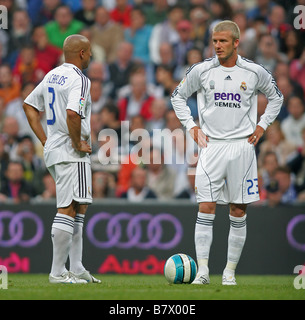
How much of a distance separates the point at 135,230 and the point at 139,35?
535 cm

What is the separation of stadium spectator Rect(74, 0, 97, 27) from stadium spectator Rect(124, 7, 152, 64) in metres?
0.95

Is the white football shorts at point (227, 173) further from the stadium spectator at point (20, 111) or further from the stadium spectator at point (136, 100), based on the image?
the stadium spectator at point (20, 111)

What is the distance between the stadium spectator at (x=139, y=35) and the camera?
16078 millimetres

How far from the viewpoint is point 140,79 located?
14.7m

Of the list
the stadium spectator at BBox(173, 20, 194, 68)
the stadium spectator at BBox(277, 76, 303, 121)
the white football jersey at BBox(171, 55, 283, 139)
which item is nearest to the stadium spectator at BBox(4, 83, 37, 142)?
the stadium spectator at BBox(173, 20, 194, 68)

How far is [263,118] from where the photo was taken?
8750 millimetres

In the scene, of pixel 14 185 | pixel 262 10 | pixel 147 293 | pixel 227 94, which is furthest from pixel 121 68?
pixel 147 293

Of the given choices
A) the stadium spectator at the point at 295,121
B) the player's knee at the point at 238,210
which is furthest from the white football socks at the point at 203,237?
the stadium spectator at the point at 295,121

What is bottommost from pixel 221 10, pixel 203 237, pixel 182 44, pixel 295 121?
pixel 203 237

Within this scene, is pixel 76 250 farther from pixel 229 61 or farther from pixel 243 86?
pixel 229 61

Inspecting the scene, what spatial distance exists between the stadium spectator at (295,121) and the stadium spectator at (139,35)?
3.45 meters

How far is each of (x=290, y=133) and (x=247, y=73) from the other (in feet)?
18.7
